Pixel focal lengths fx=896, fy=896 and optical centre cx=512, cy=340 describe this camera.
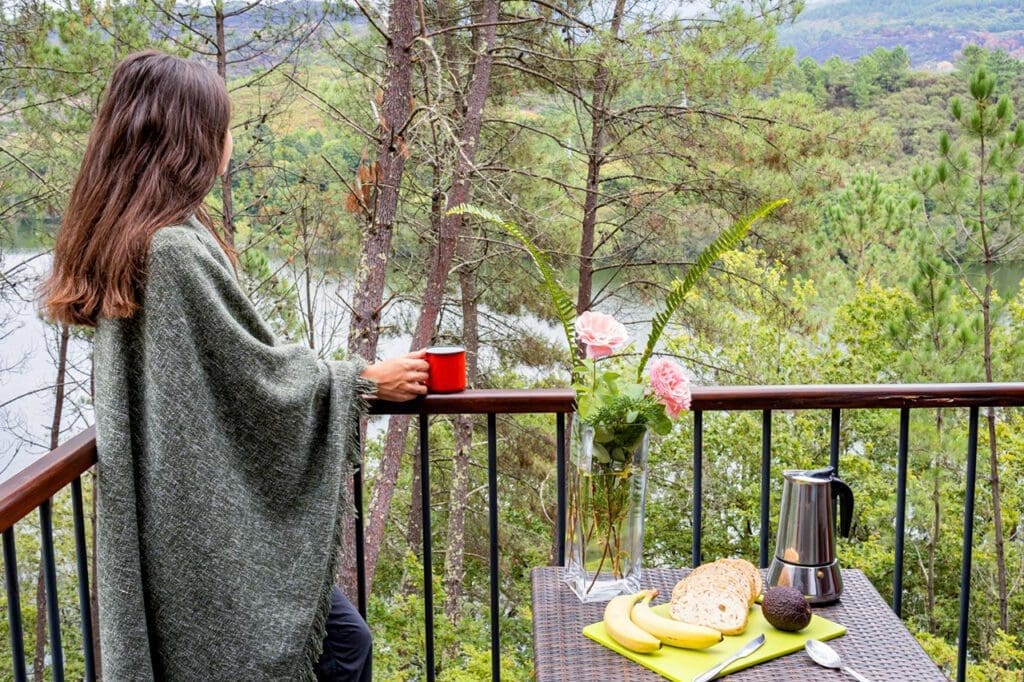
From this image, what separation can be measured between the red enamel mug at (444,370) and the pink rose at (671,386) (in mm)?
531

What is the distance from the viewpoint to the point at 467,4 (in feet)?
26.5

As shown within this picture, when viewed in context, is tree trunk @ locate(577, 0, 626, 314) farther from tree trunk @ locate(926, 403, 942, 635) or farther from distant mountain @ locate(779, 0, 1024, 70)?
tree trunk @ locate(926, 403, 942, 635)

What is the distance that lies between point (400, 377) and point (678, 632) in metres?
0.75

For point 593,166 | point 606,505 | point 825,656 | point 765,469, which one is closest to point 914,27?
point 593,166

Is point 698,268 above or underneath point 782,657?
above

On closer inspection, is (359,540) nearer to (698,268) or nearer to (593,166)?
(698,268)

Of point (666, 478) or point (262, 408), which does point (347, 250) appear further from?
point (262, 408)

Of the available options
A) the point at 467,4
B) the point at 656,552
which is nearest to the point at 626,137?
the point at 467,4

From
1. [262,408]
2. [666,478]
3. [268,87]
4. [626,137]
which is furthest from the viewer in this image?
[666,478]

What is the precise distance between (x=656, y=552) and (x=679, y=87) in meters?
6.06

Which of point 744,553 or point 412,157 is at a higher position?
point 412,157

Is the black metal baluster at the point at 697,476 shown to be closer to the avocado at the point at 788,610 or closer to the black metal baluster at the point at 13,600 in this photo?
the avocado at the point at 788,610

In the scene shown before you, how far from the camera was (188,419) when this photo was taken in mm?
1489

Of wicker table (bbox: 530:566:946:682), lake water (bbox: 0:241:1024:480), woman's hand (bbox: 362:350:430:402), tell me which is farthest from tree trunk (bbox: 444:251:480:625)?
wicker table (bbox: 530:566:946:682)
